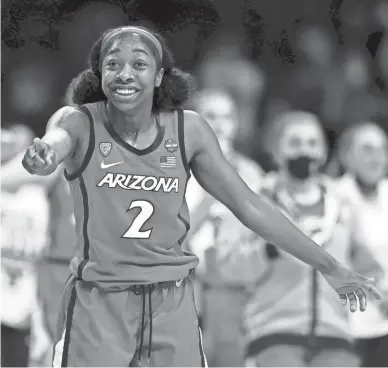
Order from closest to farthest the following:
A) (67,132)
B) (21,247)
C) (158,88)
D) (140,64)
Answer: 1. (67,132)
2. (140,64)
3. (158,88)
4. (21,247)

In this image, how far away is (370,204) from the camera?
3.34 metres

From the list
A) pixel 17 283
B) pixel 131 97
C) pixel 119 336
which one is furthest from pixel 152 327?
pixel 17 283

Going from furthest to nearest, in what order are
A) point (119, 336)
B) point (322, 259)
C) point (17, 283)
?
point (17, 283) → point (322, 259) → point (119, 336)

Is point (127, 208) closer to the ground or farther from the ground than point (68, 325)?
farther from the ground

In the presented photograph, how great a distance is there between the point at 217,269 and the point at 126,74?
5.41ft

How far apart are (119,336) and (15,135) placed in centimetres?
182

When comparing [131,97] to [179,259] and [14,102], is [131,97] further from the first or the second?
[14,102]

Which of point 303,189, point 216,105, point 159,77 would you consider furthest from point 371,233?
point 159,77

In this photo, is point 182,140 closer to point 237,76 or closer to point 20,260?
point 237,76

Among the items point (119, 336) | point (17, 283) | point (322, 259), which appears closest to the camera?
point (119, 336)

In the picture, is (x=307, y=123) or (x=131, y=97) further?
(x=307, y=123)

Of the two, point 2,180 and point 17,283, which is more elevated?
point 2,180

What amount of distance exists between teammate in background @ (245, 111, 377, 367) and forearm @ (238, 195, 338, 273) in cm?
135

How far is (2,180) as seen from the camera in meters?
3.22
